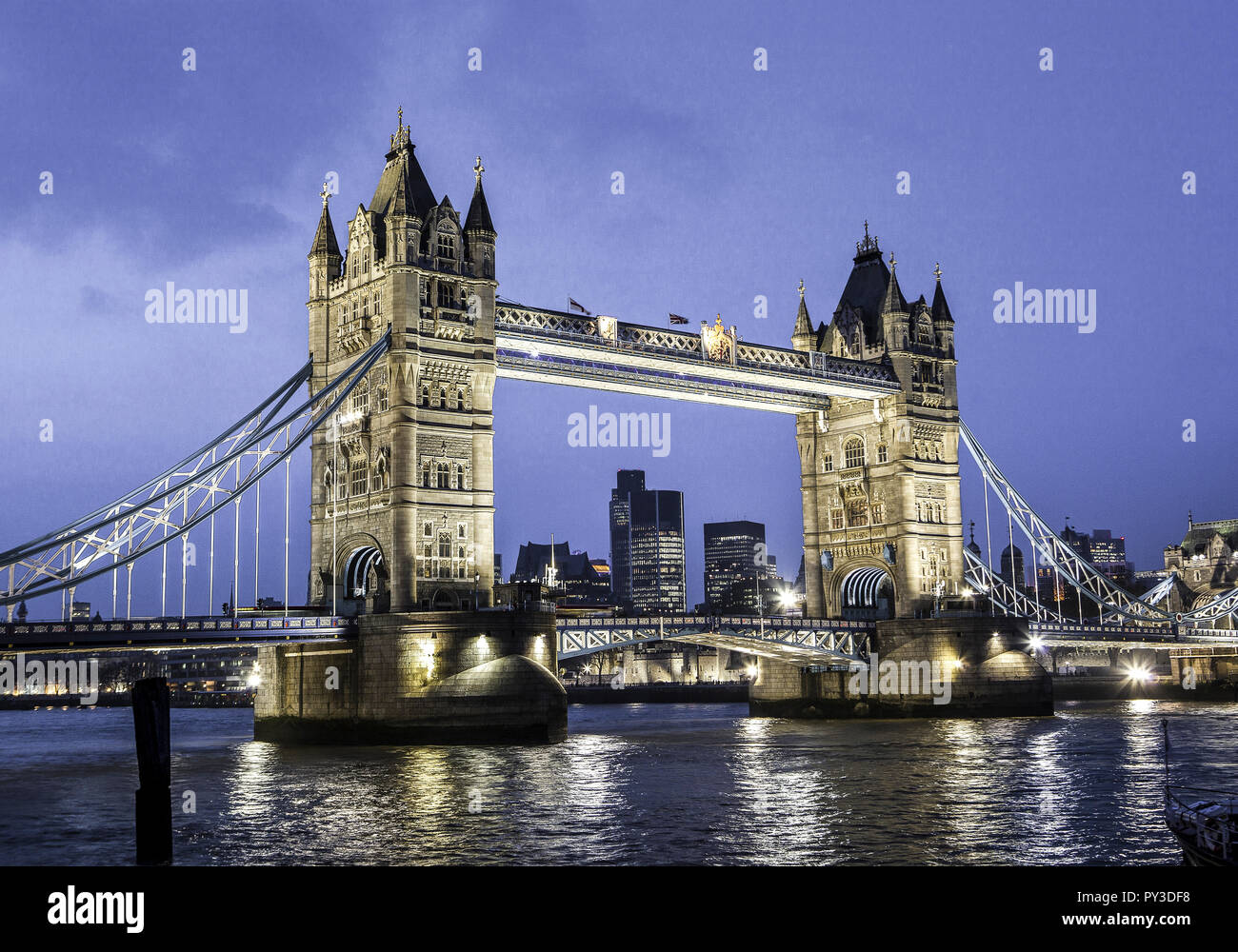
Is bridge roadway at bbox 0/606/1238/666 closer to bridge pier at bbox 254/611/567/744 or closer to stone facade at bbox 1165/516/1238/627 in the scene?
bridge pier at bbox 254/611/567/744

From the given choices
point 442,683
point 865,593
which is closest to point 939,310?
point 865,593

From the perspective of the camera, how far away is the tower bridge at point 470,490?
186 ft

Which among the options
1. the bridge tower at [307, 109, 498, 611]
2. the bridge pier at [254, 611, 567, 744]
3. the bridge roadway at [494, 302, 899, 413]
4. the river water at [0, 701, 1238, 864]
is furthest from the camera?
the bridge roadway at [494, 302, 899, 413]

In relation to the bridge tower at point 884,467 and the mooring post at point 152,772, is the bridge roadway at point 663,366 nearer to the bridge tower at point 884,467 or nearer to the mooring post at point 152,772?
the bridge tower at point 884,467

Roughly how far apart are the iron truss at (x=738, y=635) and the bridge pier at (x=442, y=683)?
19.1 feet

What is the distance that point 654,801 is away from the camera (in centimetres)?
3844

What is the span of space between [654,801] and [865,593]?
48038mm

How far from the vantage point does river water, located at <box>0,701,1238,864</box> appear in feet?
95.9

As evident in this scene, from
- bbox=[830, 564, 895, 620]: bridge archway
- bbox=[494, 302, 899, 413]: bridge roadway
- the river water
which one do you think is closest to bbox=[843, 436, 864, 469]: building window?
bbox=[494, 302, 899, 413]: bridge roadway

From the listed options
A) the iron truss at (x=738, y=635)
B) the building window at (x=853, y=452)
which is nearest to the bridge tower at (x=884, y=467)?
the building window at (x=853, y=452)

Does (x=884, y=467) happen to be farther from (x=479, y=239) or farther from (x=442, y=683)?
(x=442, y=683)

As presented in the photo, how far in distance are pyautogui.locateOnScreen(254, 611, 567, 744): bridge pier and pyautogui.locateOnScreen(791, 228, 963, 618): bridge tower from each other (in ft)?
92.0

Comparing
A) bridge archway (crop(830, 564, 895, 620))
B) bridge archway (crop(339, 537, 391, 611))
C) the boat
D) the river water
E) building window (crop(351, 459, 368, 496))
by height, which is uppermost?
building window (crop(351, 459, 368, 496))
